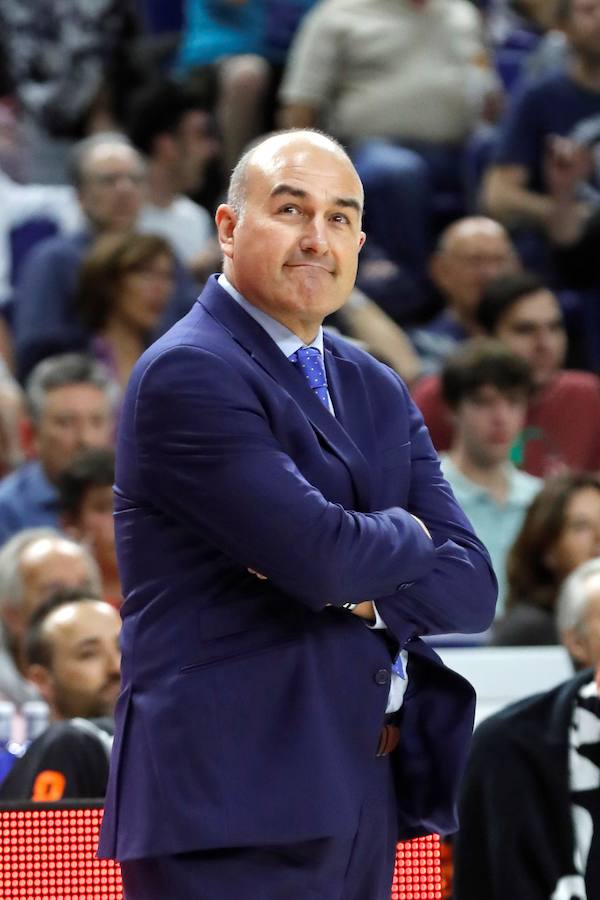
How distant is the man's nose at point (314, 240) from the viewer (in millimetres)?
2324

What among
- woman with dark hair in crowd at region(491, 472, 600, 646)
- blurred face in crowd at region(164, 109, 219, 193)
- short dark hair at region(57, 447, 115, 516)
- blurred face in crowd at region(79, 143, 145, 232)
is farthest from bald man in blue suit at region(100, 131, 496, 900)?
blurred face in crowd at region(164, 109, 219, 193)

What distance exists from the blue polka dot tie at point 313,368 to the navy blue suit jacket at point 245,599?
36 millimetres

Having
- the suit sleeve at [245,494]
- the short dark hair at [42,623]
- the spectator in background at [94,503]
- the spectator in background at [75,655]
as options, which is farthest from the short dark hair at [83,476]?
the suit sleeve at [245,494]

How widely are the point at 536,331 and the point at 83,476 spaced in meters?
1.91

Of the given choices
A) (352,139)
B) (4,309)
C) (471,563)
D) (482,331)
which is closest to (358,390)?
(471,563)

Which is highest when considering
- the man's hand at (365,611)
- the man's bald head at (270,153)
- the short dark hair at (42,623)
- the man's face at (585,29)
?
the man's bald head at (270,153)

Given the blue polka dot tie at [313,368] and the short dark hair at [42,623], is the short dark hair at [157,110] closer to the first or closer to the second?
the short dark hair at [42,623]

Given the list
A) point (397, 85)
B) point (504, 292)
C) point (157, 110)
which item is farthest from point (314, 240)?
point (157, 110)

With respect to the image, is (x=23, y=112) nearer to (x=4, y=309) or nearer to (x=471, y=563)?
(x=4, y=309)

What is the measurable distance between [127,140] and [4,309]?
1.12 metres

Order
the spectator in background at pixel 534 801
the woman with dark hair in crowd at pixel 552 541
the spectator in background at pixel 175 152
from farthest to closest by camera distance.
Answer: the spectator in background at pixel 175 152 < the woman with dark hair in crowd at pixel 552 541 < the spectator in background at pixel 534 801

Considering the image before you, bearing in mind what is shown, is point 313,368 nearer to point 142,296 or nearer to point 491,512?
point 491,512

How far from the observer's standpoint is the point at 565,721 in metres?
3.68

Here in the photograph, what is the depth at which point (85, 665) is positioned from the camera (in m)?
4.45
